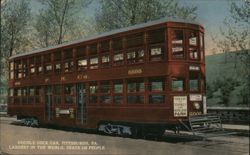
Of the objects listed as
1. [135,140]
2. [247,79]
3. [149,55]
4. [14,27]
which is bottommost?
→ [135,140]

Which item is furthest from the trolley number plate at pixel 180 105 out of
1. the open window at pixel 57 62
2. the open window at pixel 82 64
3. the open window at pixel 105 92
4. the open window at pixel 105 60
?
the open window at pixel 57 62

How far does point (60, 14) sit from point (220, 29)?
7736 mm

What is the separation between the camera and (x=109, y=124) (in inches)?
531

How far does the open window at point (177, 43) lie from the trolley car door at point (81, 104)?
3977 mm

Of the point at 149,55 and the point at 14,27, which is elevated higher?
the point at 14,27

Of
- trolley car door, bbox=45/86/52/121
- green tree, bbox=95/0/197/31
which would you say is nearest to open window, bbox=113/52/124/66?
green tree, bbox=95/0/197/31

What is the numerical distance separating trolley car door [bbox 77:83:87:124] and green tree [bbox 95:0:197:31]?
2081mm

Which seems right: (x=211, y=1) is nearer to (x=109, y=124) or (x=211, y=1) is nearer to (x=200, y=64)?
(x=200, y=64)

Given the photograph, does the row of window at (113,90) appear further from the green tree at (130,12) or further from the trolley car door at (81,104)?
the green tree at (130,12)

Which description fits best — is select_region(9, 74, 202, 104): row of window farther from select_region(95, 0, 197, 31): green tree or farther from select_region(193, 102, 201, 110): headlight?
select_region(95, 0, 197, 31): green tree

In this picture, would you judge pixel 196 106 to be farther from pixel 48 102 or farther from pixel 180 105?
pixel 48 102

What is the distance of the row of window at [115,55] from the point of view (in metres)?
11.5

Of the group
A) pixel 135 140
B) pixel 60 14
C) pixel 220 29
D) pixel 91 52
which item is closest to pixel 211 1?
pixel 220 29

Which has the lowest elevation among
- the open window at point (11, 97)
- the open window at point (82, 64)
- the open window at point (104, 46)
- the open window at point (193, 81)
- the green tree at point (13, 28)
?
the open window at point (11, 97)
